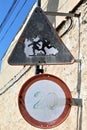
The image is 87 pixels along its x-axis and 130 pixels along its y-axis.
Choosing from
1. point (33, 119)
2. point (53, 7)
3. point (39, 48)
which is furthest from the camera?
point (53, 7)

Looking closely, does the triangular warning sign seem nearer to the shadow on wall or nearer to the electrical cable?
the shadow on wall

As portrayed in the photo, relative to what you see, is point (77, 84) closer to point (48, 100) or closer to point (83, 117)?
point (83, 117)

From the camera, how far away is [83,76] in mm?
4270

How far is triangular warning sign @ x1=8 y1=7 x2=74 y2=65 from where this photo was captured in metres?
3.35

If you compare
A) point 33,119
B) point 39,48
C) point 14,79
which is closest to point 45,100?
point 33,119

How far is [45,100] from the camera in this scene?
3186 mm

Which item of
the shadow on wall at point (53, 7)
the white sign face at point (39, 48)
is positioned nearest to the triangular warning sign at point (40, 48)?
the white sign face at point (39, 48)

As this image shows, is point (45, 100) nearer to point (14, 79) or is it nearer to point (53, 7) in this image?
point (53, 7)

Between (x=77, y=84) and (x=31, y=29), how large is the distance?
3.50 feet

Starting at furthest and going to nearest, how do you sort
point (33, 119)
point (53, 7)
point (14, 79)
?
1. point (14, 79)
2. point (53, 7)
3. point (33, 119)

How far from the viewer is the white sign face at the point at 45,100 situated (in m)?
3.16

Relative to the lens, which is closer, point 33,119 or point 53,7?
point 33,119

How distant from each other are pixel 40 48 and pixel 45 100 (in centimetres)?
43

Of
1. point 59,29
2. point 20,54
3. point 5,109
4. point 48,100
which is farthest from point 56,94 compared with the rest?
point 5,109
